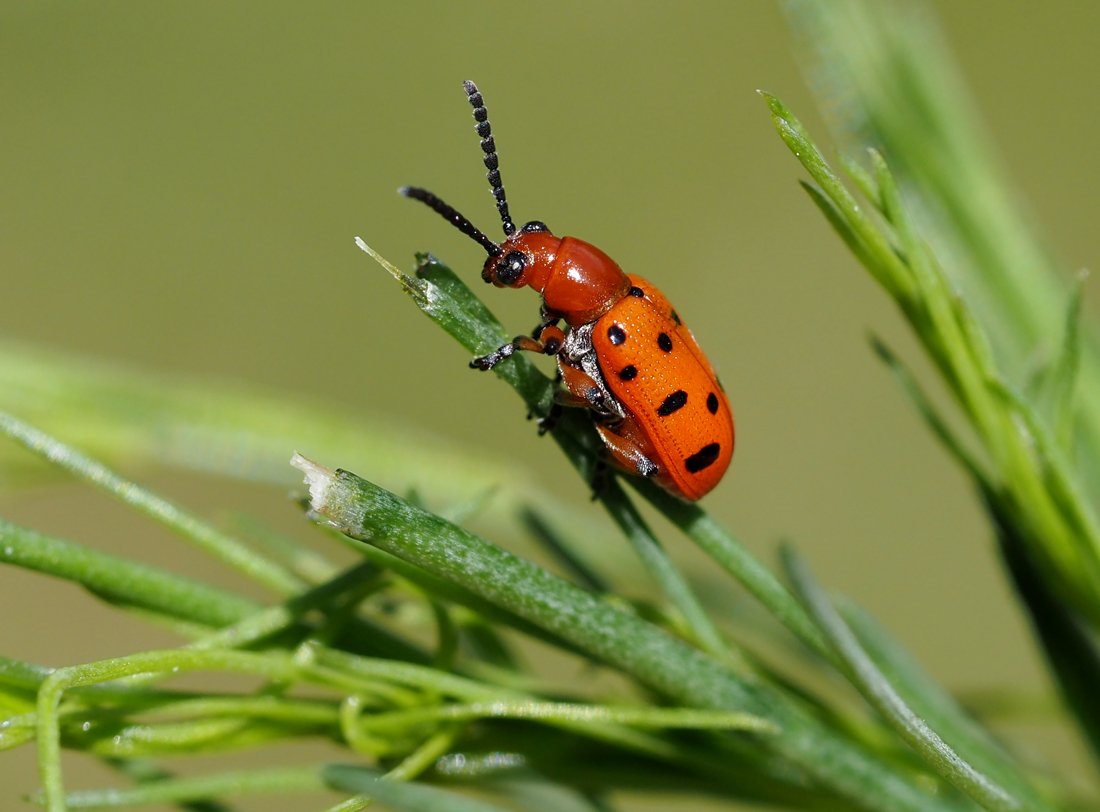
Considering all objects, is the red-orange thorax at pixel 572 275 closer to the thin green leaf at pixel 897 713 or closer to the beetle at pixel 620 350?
the beetle at pixel 620 350

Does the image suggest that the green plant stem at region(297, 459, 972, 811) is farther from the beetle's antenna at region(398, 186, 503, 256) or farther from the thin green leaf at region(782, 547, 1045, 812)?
the beetle's antenna at region(398, 186, 503, 256)

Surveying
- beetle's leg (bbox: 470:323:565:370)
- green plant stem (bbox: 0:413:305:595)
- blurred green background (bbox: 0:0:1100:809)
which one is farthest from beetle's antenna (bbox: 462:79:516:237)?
blurred green background (bbox: 0:0:1100:809)

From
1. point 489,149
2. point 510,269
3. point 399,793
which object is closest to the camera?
point 399,793

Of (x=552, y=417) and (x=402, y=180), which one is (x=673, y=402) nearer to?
(x=552, y=417)

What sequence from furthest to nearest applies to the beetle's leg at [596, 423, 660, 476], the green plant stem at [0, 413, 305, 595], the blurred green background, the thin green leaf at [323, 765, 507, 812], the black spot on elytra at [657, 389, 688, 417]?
the blurred green background → the black spot on elytra at [657, 389, 688, 417] → the beetle's leg at [596, 423, 660, 476] → the green plant stem at [0, 413, 305, 595] → the thin green leaf at [323, 765, 507, 812]

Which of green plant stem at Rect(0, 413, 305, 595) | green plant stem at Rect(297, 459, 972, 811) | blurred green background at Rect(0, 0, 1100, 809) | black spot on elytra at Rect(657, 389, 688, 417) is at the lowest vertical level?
green plant stem at Rect(297, 459, 972, 811)

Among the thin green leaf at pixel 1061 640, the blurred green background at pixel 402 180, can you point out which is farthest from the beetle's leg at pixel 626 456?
the blurred green background at pixel 402 180

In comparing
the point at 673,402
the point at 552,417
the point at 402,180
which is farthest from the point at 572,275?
the point at 402,180

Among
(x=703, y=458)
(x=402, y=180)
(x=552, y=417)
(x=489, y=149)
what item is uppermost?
(x=402, y=180)
